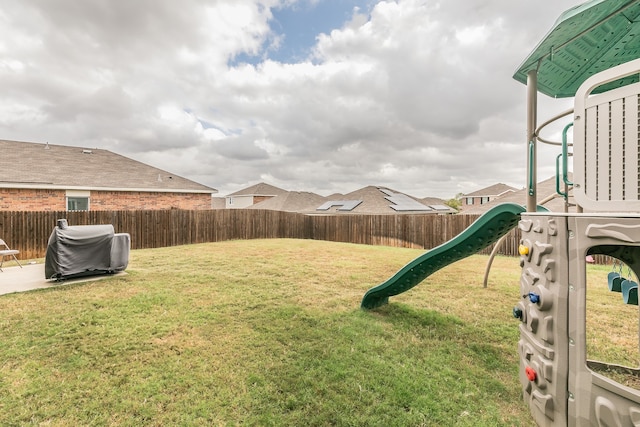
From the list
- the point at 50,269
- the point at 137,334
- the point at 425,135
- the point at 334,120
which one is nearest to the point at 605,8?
the point at 137,334

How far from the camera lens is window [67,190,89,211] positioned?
475 inches

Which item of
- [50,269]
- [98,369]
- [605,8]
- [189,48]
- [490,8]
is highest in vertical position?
[189,48]

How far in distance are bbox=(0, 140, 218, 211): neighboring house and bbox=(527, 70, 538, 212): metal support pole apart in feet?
52.6

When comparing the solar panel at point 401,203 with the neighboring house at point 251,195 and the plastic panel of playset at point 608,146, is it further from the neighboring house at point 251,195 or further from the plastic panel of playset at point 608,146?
the plastic panel of playset at point 608,146

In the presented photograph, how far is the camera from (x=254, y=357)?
9.22ft

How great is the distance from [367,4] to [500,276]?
7231mm

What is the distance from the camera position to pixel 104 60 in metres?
8.99

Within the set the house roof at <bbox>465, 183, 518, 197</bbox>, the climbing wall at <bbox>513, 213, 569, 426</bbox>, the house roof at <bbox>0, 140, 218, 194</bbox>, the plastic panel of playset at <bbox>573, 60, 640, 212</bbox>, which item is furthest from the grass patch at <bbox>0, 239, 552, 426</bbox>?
the house roof at <bbox>465, 183, 518, 197</bbox>

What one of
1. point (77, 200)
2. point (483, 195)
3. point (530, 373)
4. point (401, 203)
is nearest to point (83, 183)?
point (77, 200)

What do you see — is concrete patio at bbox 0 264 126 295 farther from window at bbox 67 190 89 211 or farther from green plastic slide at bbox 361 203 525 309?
window at bbox 67 190 89 211

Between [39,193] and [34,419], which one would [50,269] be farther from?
[39,193]

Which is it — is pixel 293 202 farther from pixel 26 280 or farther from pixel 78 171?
pixel 26 280

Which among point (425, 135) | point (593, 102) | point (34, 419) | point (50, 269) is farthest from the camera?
point (425, 135)

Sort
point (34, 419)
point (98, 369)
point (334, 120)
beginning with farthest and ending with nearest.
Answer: point (334, 120) < point (98, 369) < point (34, 419)
